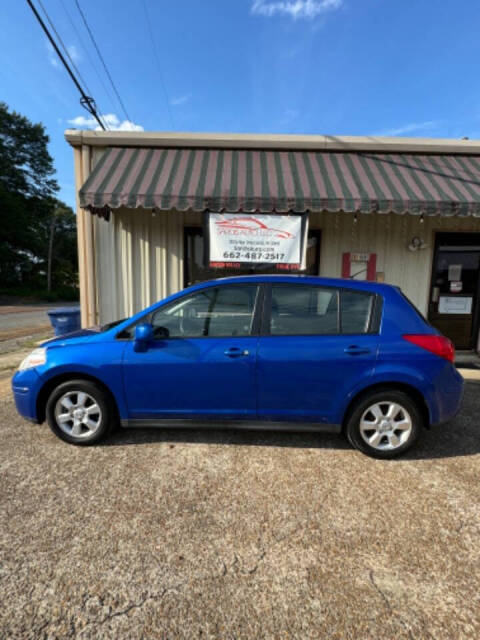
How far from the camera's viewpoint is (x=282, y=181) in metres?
5.42

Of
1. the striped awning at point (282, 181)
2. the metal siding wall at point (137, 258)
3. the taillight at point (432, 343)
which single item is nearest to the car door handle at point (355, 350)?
the taillight at point (432, 343)

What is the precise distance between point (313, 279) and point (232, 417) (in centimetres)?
152

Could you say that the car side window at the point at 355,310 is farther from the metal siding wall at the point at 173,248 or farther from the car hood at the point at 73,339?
the metal siding wall at the point at 173,248

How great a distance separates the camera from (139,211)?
20.1ft

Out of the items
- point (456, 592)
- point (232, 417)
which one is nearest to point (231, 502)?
point (232, 417)

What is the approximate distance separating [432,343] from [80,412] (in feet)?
10.9

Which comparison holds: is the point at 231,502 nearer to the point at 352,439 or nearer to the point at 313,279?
the point at 352,439

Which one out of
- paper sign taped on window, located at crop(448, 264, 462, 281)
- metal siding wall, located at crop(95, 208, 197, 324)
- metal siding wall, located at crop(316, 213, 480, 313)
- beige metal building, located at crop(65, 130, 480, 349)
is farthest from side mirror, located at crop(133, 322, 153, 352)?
paper sign taped on window, located at crop(448, 264, 462, 281)

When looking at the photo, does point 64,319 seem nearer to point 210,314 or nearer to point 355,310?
point 210,314

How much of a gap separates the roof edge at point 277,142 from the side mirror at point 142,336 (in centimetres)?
473

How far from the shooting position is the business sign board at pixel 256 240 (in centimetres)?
529

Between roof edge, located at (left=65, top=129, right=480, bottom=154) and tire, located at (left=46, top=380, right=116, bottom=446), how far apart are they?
16.6ft

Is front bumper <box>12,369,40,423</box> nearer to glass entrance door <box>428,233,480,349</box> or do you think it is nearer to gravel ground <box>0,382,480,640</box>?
gravel ground <box>0,382,480,640</box>

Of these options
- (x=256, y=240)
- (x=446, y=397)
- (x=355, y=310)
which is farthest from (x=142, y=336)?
(x=256, y=240)
